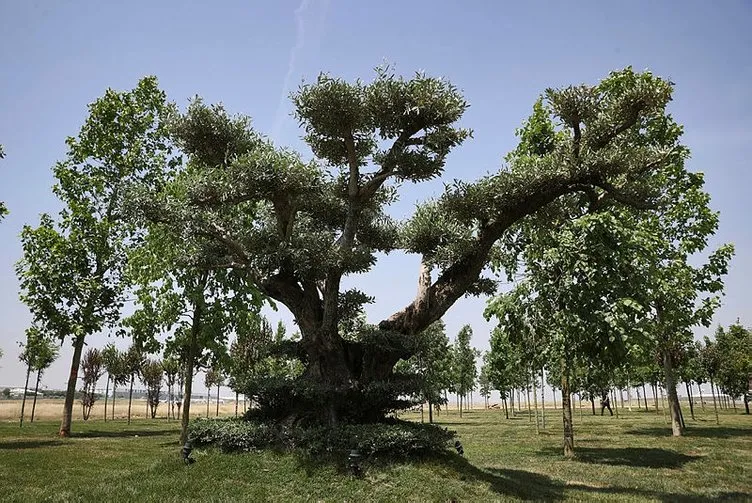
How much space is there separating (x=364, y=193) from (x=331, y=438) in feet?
24.7

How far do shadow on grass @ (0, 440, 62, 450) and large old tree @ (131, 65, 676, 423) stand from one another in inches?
482

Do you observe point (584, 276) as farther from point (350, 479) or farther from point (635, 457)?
point (635, 457)

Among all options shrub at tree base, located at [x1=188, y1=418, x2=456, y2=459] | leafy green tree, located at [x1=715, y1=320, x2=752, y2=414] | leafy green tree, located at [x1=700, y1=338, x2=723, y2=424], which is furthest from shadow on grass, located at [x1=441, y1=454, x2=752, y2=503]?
leafy green tree, located at [x1=700, y1=338, x2=723, y2=424]

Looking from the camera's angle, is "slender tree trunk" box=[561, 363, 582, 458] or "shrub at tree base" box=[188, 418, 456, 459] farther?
"slender tree trunk" box=[561, 363, 582, 458]

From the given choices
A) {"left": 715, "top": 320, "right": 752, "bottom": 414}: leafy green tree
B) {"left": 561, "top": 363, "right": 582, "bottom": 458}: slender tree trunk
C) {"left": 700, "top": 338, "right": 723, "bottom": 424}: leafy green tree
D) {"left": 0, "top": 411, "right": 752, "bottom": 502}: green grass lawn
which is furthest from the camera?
{"left": 700, "top": 338, "right": 723, "bottom": 424}: leafy green tree

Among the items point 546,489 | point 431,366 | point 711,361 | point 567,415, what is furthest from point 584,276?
point 711,361

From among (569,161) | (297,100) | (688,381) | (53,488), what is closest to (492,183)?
(569,161)

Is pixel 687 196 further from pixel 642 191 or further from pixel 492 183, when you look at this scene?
pixel 492 183

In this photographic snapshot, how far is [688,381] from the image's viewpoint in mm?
52969

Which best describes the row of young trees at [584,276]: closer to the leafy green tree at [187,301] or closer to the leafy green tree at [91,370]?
the leafy green tree at [187,301]

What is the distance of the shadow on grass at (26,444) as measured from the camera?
20834 mm

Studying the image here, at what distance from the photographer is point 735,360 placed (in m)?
47.5

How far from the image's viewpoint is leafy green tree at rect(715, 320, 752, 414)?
47.2 m

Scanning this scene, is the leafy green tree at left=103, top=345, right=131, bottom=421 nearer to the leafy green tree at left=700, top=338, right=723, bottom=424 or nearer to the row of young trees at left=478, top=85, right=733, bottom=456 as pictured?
the row of young trees at left=478, top=85, right=733, bottom=456
